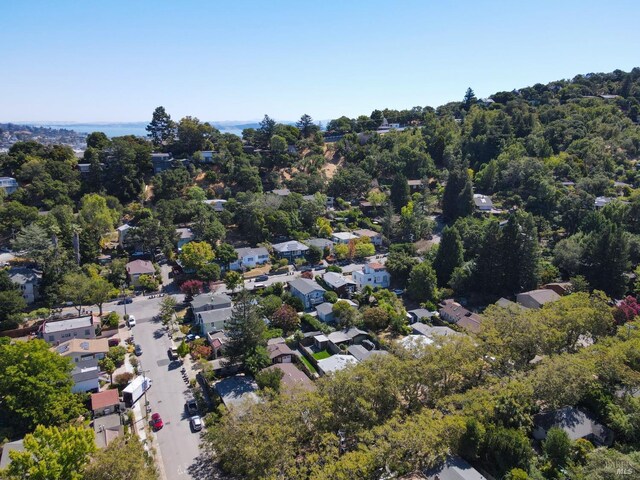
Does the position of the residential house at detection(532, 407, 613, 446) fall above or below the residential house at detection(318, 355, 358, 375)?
above

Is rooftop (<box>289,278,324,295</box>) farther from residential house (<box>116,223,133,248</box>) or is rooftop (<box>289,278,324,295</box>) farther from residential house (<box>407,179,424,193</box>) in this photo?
residential house (<box>407,179,424,193</box>)

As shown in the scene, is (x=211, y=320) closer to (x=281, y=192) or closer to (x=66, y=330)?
(x=66, y=330)

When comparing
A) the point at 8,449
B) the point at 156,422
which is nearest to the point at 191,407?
the point at 156,422

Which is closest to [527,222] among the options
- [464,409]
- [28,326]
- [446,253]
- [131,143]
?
[446,253]

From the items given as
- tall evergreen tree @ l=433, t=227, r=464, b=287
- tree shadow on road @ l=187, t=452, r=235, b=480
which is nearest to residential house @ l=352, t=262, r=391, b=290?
tall evergreen tree @ l=433, t=227, r=464, b=287

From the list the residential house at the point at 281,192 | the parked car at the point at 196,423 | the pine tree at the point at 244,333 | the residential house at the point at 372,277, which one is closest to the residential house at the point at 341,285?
the residential house at the point at 372,277

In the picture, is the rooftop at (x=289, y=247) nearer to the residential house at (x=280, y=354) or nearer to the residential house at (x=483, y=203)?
the residential house at (x=280, y=354)

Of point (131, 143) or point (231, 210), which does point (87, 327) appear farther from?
point (131, 143)
